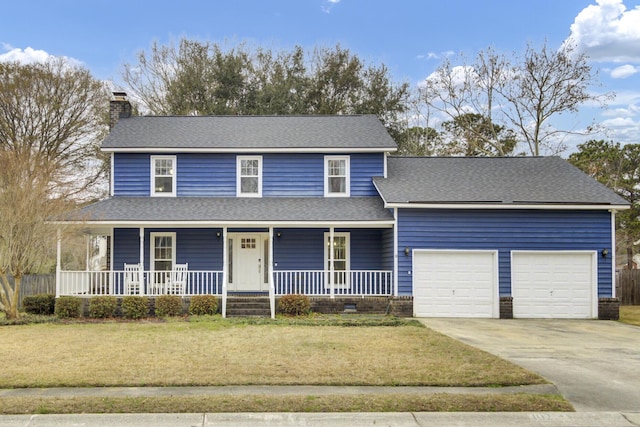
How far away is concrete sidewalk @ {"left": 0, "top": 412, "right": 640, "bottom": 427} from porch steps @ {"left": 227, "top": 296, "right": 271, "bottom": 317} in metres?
10.6

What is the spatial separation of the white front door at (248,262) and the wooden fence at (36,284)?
7.83 m

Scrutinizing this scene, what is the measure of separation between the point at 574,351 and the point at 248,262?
36.8 feet

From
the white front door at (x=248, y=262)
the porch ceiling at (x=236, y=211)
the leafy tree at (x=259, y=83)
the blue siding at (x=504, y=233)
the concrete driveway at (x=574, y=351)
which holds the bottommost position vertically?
the concrete driveway at (x=574, y=351)

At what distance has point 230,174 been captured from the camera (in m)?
20.0

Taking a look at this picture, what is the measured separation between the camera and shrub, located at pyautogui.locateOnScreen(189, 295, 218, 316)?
16781 mm

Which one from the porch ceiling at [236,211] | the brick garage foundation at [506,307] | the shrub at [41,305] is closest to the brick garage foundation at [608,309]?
the brick garage foundation at [506,307]

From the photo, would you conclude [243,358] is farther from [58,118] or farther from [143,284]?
[58,118]

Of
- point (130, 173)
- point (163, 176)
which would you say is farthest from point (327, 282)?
point (130, 173)

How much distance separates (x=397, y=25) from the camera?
2653cm

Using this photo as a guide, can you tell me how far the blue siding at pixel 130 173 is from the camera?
19.9 metres

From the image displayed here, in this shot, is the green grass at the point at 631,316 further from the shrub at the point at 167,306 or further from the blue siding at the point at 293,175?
the shrub at the point at 167,306

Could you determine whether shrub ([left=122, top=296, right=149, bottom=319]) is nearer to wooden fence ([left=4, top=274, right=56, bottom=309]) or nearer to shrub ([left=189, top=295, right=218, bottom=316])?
shrub ([left=189, top=295, right=218, bottom=316])

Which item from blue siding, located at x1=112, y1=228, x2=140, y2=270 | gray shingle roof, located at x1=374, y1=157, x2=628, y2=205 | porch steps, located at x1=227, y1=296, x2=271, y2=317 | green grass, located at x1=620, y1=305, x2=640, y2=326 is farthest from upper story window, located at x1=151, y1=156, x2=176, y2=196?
green grass, located at x1=620, y1=305, x2=640, y2=326

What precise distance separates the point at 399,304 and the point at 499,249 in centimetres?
344
